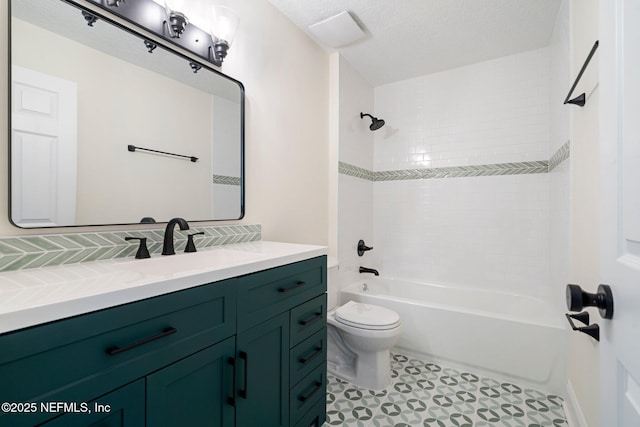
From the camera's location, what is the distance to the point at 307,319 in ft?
4.48

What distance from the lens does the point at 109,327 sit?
0.68 metres

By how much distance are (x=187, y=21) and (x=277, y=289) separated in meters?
1.32

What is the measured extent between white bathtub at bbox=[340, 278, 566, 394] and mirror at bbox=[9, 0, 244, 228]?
5.39 ft

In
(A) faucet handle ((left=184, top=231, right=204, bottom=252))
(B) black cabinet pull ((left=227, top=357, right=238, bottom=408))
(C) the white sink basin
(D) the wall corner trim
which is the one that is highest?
(A) faucet handle ((left=184, top=231, right=204, bottom=252))

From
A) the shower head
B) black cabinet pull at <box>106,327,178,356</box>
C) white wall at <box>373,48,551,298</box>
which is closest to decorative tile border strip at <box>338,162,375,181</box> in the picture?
white wall at <box>373,48,551,298</box>

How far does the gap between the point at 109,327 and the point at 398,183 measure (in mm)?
2775

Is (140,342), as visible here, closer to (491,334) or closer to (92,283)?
(92,283)

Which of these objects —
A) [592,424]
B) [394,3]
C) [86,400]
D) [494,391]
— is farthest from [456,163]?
[86,400]

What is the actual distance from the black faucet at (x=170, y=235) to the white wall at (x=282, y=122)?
50 cm

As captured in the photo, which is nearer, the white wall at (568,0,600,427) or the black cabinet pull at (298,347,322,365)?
the white wall at (568,0,600,427)

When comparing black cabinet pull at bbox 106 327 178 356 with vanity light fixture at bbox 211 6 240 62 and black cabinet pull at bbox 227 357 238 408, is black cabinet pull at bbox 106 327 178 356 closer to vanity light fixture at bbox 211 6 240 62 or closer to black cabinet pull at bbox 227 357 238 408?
black cabinet pull at bbox 227 357 238 408

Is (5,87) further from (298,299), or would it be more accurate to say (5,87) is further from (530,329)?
(530,329)

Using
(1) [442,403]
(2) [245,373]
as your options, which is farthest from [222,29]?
(1) [442,403]

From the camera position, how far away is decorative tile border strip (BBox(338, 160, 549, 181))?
245 centimetres
